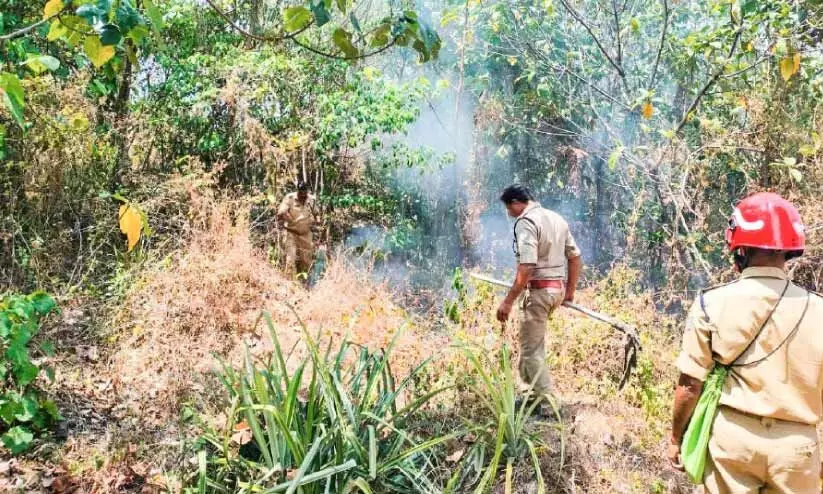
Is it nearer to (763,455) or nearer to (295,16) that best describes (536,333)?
(763,455)

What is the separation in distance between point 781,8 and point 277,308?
532 centimetres

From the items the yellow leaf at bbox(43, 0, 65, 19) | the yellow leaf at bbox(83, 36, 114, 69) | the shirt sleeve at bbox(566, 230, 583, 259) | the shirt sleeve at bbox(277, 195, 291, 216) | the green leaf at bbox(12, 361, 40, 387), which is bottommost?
the green leaf at bbox(12, 361, 40, 387)

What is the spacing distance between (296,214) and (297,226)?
159mm

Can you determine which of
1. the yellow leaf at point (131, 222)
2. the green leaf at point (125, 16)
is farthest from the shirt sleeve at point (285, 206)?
the green leaf at point (125, 16)

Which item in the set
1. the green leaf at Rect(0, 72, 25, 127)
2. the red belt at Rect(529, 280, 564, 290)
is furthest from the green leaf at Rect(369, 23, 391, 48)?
the red belt at Rect(529, 280, 564, 290)

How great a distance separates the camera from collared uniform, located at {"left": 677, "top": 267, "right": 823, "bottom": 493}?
192 centimetres

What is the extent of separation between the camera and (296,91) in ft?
26.9

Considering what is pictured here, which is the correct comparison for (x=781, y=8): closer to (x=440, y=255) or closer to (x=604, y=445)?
(x=604, y=445)

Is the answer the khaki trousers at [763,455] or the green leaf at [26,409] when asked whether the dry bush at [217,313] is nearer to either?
the green leaf at [26,409]

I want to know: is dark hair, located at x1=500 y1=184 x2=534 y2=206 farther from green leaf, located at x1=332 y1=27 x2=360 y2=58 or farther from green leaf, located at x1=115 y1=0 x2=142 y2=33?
green leaf, located at x1=115 y1=0 x2=142 y2=33

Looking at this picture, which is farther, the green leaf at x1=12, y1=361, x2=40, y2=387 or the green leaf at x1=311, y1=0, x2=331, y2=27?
the green leaf at x1=12, y1=361, x2=40, y2=387

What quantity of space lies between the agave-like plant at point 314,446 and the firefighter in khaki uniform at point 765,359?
1243mm

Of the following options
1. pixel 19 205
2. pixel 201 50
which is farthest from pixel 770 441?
pixel 201 50

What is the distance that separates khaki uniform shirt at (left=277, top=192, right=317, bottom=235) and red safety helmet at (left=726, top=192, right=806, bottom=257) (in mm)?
6085
